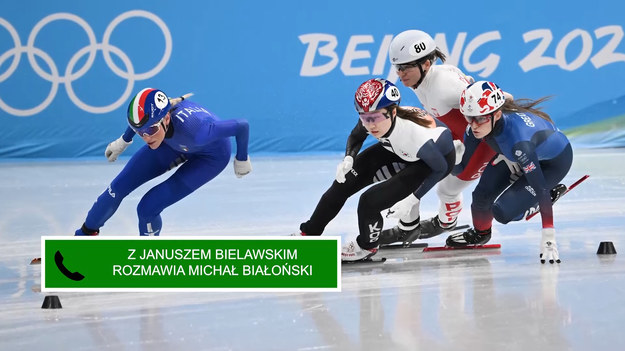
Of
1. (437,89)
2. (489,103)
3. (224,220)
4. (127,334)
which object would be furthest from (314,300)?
(224,220)

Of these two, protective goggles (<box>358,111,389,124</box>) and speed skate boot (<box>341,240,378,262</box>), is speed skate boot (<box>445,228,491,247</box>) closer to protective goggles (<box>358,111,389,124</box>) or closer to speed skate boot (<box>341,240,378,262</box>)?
speed skate boot (<box>341,240,378,262</box>)

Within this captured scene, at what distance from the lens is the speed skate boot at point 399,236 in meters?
6.04

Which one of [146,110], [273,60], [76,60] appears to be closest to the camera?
[146,110]

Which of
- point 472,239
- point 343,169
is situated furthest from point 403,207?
point 472,239

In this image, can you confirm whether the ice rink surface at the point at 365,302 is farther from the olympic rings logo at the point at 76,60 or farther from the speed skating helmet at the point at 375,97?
the olympic rings logo at the point at 76,60

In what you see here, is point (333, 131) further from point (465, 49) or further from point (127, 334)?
point (127, 334)

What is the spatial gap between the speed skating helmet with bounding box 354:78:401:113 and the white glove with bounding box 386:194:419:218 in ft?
2.21

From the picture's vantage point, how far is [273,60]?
38.5 feet

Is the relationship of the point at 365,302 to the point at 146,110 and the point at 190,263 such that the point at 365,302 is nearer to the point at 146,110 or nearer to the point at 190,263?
the point at 190,263

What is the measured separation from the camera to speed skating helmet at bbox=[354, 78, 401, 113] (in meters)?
5.28

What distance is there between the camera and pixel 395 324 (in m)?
4.04

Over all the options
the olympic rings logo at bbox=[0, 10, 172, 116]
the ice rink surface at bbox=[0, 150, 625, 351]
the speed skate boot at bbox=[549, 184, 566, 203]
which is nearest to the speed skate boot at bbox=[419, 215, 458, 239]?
the ice rink surface at bbox=[0, 150, 625, 351]

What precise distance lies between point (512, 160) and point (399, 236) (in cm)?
91

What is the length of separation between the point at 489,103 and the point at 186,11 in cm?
683
